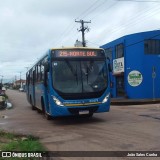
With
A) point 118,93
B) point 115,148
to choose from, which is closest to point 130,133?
point 115,148

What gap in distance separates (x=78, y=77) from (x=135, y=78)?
21.0 meters

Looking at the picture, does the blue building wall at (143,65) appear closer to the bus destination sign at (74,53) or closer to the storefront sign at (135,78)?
the storefront sign at (135,78)

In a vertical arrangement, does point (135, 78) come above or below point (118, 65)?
below

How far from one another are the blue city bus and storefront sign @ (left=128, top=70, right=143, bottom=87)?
19908 mm

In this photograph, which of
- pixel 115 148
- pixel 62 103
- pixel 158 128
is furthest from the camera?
pixel 62 103

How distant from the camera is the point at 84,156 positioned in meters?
8.50

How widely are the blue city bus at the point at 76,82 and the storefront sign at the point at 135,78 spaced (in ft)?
65.3

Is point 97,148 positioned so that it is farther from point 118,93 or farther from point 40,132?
point 118,93

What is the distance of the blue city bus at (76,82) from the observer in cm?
1410

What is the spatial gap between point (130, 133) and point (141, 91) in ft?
75.6

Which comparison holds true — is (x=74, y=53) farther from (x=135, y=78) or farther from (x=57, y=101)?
(x=135, y=78)

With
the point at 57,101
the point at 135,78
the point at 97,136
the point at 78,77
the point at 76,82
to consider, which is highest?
the point at 135,78

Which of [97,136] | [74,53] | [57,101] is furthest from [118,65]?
[97,136]

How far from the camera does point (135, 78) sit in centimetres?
3466
